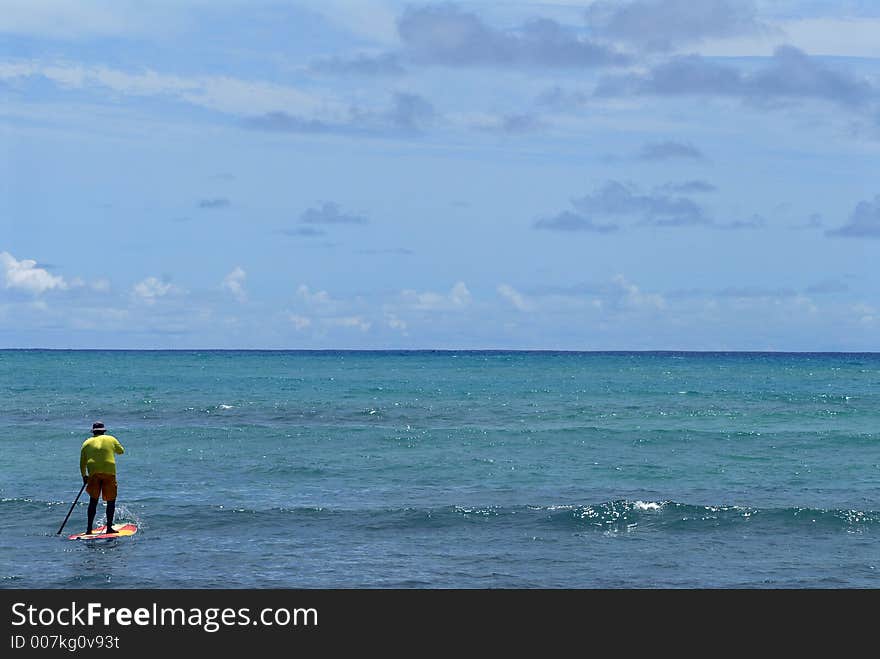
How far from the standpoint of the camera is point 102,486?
18812 millimetres

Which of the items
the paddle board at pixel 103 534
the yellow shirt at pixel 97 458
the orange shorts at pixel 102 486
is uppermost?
the yellow shirt at pixel 97 458

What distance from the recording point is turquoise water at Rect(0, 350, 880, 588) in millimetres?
16297

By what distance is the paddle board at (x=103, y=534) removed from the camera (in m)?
18.1

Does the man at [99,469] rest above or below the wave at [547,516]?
above

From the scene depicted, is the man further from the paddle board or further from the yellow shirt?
the paddle board

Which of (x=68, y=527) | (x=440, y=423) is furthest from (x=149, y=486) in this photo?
(x=440, y=423)

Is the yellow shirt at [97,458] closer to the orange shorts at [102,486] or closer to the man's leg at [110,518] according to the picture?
the orange shorts at [102,486]

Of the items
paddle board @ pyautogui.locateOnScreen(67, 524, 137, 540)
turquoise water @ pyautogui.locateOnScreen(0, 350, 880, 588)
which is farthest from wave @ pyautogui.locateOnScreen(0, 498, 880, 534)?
Answer: paddle board @ pyautogui.locateOnScreen(67, 524, 137, 540)

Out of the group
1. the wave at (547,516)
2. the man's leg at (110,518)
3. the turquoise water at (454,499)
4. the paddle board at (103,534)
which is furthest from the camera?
the wave at (547,516)

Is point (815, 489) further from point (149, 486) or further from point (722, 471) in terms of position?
point (149, 486)

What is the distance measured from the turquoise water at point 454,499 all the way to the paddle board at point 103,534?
322 millimetres

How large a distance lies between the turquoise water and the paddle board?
322 millimetres

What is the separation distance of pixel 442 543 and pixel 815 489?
1038cm

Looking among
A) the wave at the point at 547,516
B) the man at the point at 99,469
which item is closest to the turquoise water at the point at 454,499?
the wave at the point at 547,516
